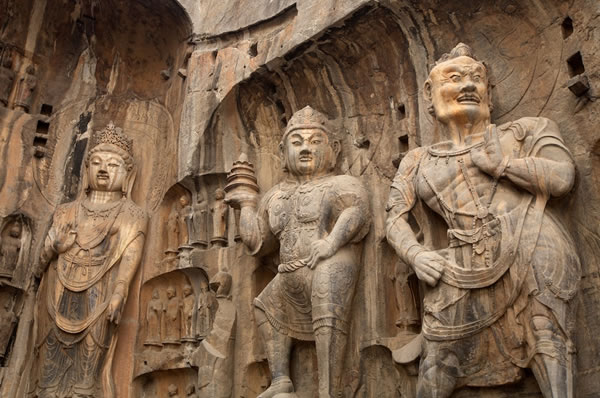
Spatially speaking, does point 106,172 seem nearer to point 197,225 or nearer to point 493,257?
point 197,225

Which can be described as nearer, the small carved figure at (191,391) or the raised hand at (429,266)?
the raised hand at (429,266)

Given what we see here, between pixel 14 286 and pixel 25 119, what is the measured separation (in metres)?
2.09

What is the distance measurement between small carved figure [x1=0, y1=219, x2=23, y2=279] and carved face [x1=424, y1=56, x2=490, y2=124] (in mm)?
4872

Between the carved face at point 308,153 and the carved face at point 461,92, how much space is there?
1255 millimetres

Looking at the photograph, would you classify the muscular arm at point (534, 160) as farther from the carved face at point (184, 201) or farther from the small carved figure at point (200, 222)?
the carved face at point (184, 201)

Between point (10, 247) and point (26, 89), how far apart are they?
2.03 m

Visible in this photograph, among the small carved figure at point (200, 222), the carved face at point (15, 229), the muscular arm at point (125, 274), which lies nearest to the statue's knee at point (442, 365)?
the small carved figure at point (200, 222)

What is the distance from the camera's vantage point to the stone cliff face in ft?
21.6

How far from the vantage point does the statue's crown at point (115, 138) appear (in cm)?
906

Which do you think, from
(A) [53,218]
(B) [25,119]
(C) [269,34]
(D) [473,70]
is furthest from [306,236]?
(B) [25,119]

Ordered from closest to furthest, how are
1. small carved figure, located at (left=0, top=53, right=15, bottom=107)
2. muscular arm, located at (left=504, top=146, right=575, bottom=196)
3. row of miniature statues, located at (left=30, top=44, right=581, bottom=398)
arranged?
→ row of miniature statues, located at (left=30, top=44, right=581, bottom=398) → muscular arm, located at (left=504, top=146, right=575, bottom=196) → small carved figure, located at (left=0, top=53, right=15, bottom=107)

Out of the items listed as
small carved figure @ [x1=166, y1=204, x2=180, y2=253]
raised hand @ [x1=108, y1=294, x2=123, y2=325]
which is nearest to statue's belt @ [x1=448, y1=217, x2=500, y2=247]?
small carved figure @ [x1=166, y1=204, x2=180, y2=253]

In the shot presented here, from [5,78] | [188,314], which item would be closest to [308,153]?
[188,314]

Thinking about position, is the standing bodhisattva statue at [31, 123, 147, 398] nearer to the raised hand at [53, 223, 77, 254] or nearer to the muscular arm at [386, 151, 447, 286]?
the raised hand at [53, 223, 77, 254]
